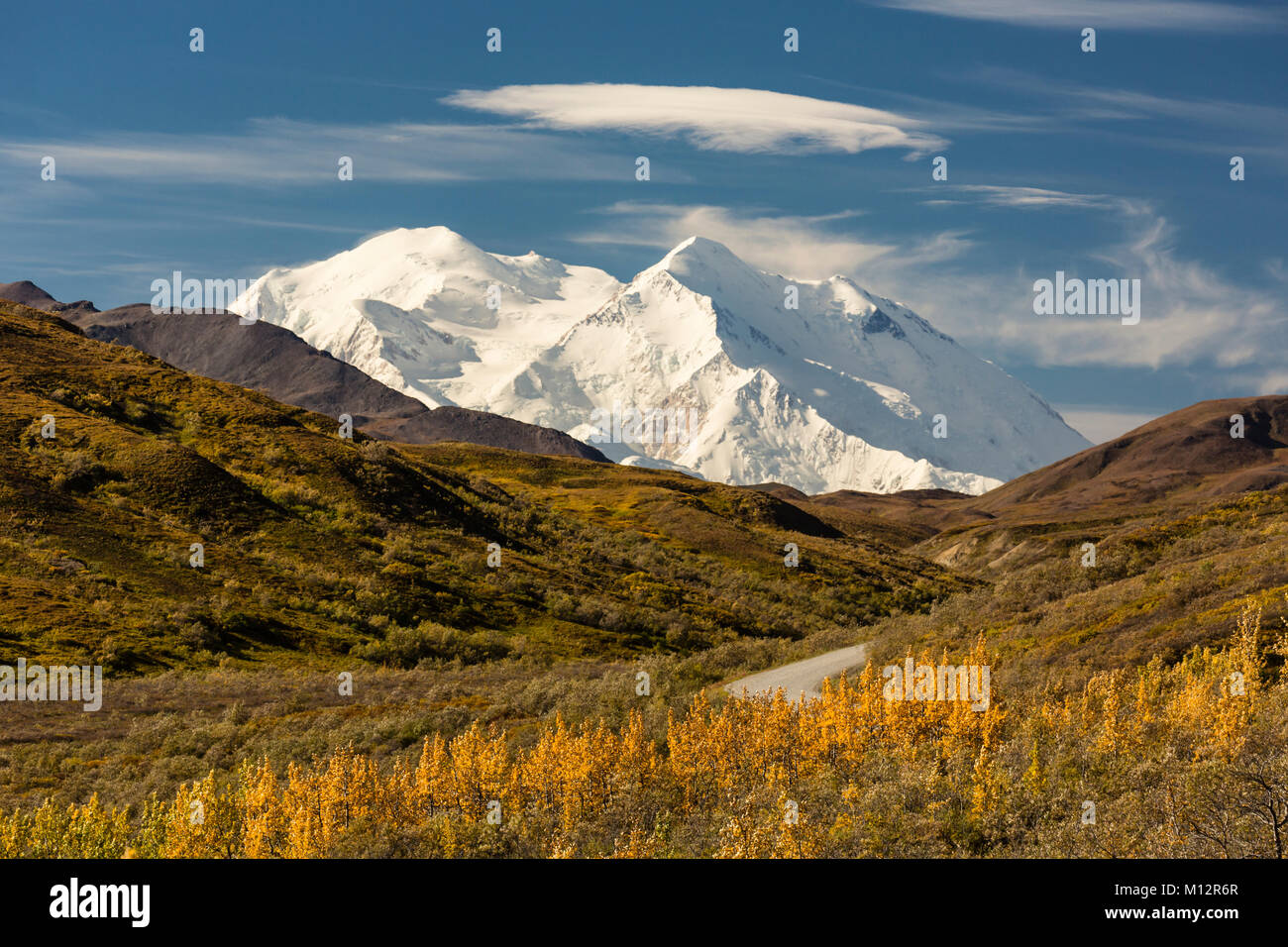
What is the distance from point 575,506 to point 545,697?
7697cm
